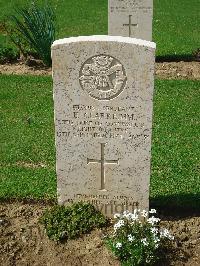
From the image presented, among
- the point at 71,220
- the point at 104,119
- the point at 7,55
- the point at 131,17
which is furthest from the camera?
the point at 7,55

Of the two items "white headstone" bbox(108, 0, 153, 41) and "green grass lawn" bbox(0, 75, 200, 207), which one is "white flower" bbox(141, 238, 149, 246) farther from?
"white headstone" bbox(108, 0, 153, 41)

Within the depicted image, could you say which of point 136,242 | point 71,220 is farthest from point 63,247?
point 136,242

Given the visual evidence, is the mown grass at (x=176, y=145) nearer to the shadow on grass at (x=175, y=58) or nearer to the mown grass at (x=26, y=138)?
the mown grass at (x=26, y=138)

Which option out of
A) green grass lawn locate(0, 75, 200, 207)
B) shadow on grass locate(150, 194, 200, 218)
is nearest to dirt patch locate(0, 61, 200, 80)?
green grass lawn locate(0, 75, 200, 207)

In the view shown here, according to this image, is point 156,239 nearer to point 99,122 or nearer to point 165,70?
point 99,122

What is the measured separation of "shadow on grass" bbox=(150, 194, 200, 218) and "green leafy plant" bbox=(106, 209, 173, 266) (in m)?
0.79

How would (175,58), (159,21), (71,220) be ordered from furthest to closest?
(159,21)
(175,58)
(71,220)

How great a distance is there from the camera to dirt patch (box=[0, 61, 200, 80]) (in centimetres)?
1016

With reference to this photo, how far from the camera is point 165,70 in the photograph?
10.4 m

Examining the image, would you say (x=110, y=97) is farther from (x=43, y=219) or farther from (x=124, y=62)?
(x=43, y=219)

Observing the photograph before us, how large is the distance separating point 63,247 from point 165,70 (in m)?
6.34

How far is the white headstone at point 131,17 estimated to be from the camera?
9922 mm

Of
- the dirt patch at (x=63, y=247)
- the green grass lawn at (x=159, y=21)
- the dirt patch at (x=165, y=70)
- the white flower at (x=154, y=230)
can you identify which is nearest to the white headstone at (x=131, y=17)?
the dirt patch at (x=165, y=70)

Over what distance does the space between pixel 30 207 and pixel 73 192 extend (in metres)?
0.64
